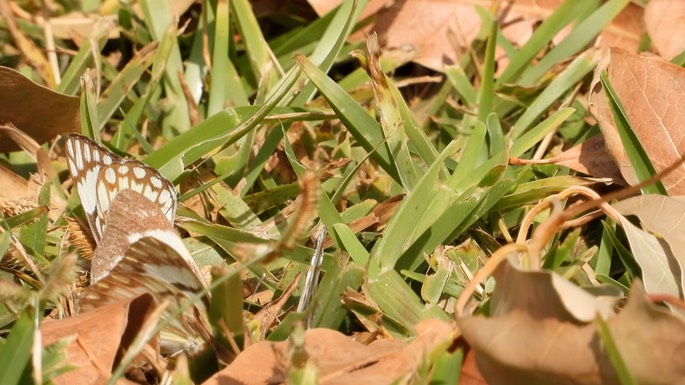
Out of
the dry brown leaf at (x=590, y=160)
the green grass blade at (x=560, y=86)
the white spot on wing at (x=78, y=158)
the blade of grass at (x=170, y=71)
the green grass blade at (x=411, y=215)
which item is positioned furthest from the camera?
the blade of grass at (x=170, y=71)

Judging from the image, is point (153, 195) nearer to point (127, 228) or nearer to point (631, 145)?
point (127, 228)

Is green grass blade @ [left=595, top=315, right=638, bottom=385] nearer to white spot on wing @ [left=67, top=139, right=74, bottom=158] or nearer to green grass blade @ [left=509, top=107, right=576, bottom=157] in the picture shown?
green grass blade @ [left=509, top=107, right=576, bottom=157]

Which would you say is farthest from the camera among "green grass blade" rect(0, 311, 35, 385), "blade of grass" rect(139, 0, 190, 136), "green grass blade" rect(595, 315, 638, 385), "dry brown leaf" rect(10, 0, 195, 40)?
"dry brown leaf" rect(10, 0, 195, 40)

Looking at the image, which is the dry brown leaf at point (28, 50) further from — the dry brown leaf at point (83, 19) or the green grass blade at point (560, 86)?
the green grass blade at point (560, 86)

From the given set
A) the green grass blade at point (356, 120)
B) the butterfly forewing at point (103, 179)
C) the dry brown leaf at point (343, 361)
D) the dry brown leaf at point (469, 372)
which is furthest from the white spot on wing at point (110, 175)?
the dry brown leaf at point (469, 372)

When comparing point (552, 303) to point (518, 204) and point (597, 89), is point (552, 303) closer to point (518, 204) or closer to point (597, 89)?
point (518, 204)

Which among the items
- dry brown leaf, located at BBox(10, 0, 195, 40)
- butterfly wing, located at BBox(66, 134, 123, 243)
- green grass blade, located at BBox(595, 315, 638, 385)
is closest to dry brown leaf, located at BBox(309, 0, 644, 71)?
dry brown leaf, located at BBox(10, 0, 195, 40)

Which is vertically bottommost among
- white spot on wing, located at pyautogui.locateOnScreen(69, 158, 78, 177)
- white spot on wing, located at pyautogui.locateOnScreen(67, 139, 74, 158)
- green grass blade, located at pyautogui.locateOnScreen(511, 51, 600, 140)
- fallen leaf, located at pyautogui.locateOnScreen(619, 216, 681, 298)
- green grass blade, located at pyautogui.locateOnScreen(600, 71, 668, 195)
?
fallen leaf, located at pyautogui.locateOnScreen(619, 216, 681, 298)

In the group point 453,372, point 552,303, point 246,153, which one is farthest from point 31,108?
point 552,303
